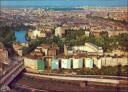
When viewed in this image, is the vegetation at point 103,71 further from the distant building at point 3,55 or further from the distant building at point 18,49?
the distant building at point 3,55

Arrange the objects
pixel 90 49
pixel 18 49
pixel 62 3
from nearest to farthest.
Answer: pixel 62 3
pixel 90 49
pixel 18 49

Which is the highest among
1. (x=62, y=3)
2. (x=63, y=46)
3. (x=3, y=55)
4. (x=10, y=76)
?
(x=62, y=3)

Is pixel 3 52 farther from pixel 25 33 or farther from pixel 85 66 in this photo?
pixel 85 66

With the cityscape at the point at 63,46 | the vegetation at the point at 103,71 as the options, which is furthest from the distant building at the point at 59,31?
the vegetation at the point at 103,71

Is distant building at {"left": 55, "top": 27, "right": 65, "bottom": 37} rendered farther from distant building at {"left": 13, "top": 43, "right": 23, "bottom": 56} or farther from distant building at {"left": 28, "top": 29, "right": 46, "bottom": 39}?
distant building at {"left": 13, "top": 43, "right": 23, "bottom": 56}

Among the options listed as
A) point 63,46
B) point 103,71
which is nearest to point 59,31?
point 63,46

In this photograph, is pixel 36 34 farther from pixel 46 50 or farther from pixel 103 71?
pixel 103 71

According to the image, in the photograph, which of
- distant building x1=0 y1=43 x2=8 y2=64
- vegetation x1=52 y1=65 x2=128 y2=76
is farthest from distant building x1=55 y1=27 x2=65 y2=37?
distant building x1=0 y1=43 x2=8 y2=64
